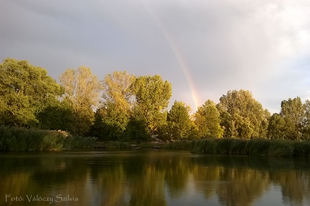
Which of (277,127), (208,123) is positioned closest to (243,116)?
(208,123)

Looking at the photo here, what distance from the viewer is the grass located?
19.8 meters

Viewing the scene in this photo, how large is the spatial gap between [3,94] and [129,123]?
61.2ft

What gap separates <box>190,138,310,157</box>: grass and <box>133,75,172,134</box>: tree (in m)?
22.8

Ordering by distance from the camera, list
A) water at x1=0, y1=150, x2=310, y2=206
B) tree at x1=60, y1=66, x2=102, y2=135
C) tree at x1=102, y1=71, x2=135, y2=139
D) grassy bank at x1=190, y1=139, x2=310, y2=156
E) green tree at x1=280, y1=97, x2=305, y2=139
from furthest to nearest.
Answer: green tree at x1=280, y1=97, x2=305, y2=139 → tree at x1=102, y1=71, x2=135, y2=139 → tree at x1=60, y1=66, x2=102, y2=135 → grassy bank at x1=190, y1=139, x2=310, y2=156 → water at x1=0, y1=150, x2=310, y2=206

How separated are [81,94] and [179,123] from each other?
15.8 metres

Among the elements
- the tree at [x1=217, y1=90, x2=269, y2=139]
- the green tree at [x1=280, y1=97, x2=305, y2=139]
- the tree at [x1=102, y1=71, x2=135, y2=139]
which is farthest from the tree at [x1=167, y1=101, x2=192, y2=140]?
the green tree at [x1=280, y1=97, x2=305, y2=139]

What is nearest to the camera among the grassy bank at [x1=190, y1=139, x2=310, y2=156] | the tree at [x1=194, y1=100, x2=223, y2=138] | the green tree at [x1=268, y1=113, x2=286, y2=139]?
the grassy bank at [x1=190, y1=139, x2=310, y2=156]

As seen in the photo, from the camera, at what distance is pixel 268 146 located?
2064 centimetres

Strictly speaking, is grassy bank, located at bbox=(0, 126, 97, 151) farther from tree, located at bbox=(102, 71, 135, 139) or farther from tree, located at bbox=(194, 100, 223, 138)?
tree, located at bbox=(194, 100, 223, 138)

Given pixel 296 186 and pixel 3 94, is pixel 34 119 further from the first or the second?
pixel 296 186

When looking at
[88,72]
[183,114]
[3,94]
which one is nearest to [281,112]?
[183,114]

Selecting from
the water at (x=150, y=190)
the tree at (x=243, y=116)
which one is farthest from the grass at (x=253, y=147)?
the tree at (x=243, y=116)

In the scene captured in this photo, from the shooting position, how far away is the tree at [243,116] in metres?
50.6

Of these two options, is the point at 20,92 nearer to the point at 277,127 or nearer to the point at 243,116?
the point at 243,116
